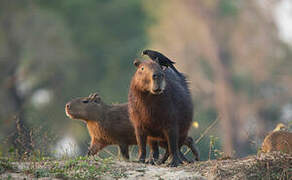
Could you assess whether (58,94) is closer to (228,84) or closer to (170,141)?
(228,84)

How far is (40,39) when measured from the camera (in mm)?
29000

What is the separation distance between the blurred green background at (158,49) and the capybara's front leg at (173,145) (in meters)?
18.9

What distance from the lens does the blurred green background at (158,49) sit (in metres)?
29.2

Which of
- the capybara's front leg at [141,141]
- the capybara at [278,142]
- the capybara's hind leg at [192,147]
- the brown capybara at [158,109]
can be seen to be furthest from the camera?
the capybara's hind leg at [192,147]

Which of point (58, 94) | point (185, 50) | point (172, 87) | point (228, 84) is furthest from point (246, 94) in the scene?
→ point (172, 87)

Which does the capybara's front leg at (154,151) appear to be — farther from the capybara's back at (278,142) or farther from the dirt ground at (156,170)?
the capybara's back at (278,142)

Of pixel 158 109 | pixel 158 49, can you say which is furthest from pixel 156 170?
pixel 158 49

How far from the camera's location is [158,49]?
105 ft

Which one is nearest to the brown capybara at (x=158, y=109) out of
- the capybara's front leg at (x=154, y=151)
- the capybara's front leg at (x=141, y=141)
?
the capybara's front leg at (x=141, y=141)

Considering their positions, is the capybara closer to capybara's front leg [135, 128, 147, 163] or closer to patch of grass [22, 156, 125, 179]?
capybara's front leg [135, 128, 147, 163]

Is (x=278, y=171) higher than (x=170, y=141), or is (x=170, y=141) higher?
(x=170, y=141)

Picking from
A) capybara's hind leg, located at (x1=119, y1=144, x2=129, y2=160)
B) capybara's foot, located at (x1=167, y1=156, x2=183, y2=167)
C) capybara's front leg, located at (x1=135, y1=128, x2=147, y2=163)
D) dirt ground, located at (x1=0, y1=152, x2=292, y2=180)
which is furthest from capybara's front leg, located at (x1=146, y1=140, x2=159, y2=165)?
dirt ground, located at (x1=0, y1=152, x2=292, y2=180)

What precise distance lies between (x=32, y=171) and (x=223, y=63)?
85.2ft

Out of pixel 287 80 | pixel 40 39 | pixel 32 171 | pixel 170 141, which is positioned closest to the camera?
pixel 32 171
